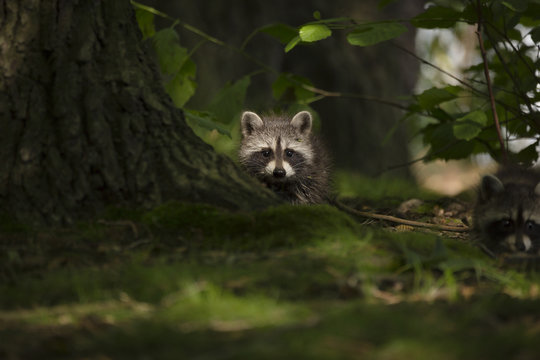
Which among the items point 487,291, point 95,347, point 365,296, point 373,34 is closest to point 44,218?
point 95,347

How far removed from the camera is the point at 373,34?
470 centimetres

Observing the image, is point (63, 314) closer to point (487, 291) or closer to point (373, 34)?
point (487, 291)

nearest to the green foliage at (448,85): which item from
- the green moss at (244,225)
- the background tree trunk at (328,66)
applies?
the green moss at (244,225)

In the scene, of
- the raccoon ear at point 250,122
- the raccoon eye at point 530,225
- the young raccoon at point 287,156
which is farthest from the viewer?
the raccoon ear at point 250,122

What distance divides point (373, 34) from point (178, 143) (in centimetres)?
195

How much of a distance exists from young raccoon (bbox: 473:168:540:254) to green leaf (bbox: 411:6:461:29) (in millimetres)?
1481

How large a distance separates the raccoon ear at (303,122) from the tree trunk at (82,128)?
10.9ft

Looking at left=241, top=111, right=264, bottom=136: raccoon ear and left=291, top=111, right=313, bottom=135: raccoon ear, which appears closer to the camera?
left=291, top=111, right=313, bottom=135: raccoon ear

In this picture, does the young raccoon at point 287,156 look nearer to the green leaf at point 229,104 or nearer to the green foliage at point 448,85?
the green foliage at point 448,85

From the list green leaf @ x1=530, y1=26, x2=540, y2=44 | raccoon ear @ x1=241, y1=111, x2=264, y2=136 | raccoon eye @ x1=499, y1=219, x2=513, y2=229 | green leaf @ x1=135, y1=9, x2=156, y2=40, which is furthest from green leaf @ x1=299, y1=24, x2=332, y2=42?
raccoon ear @ x1=241, y1=111, x2=264, y2=136

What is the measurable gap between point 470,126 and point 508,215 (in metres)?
0.93

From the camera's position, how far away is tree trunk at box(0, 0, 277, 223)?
364 centimetres

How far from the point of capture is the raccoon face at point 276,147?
6664 mm

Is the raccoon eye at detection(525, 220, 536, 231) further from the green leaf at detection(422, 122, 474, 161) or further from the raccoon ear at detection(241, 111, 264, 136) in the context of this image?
the raccoon ear at detection(241, 111, 264, 136)
